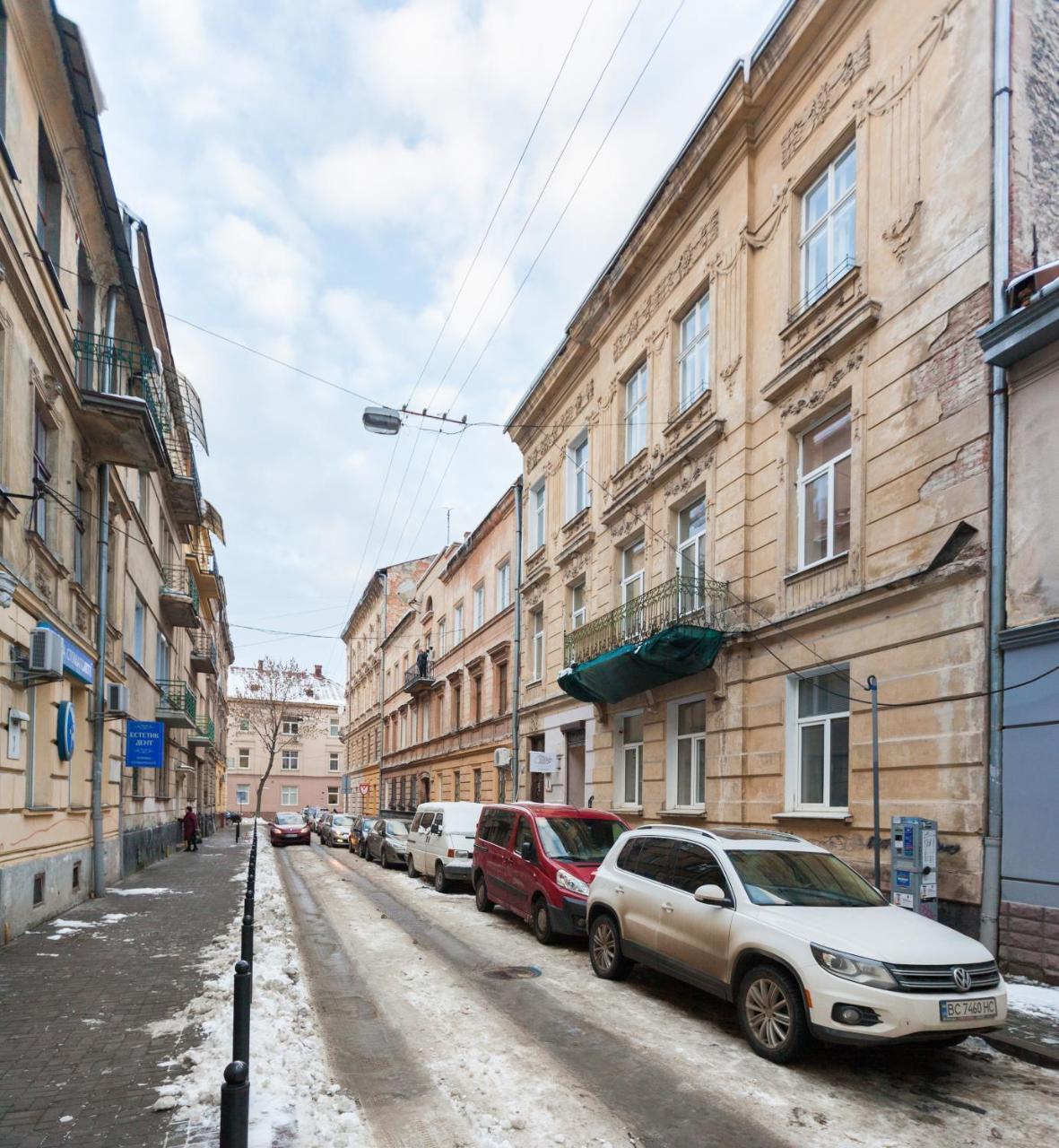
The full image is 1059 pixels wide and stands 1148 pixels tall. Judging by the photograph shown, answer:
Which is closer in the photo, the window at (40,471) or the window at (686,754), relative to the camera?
the window at (40,471)

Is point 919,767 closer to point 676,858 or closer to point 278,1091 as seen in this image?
point 676,858

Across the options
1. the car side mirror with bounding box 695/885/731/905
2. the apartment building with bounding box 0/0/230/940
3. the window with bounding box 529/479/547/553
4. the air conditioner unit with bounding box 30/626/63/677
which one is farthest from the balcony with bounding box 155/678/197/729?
the car side mirror with bounding box 695/885/731/905

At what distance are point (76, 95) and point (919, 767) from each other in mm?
14118

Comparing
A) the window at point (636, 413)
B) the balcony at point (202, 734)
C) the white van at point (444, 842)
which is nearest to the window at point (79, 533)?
the white van at point (444, 842)

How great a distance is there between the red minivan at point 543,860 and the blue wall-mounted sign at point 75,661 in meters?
6.77

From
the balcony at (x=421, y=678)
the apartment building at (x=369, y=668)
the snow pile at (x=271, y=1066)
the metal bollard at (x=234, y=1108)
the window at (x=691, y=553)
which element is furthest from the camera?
the apartment building at (x=369, y=668)

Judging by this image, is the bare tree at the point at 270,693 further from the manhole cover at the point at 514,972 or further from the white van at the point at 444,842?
the manhole cover at the point at 514,972

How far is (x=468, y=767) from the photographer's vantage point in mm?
30328

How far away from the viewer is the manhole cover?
908cm

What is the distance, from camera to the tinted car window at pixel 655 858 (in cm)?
831

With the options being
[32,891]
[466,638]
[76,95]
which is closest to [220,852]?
[466,638]

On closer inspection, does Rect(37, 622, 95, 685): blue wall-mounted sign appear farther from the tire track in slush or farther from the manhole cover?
the tire track in slush

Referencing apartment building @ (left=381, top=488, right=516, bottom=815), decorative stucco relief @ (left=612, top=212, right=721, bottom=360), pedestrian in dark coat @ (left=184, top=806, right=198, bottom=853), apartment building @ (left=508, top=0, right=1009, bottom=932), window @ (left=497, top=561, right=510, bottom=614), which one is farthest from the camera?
window @ (left=497, top=561, right=510, bottom=614)

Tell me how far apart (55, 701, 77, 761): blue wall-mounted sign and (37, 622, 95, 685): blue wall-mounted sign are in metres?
0.50
